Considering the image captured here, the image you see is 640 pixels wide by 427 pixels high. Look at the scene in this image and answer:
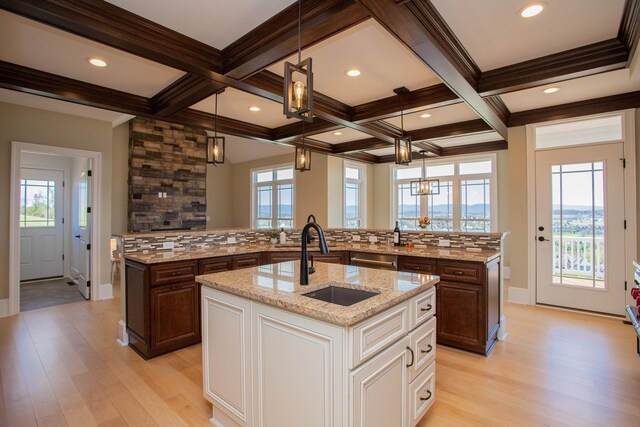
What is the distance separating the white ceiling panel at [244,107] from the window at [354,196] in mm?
2972

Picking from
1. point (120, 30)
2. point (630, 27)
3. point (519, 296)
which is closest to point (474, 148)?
point (519, 296)

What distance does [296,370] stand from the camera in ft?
5.08

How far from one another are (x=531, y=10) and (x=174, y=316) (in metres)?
3.86

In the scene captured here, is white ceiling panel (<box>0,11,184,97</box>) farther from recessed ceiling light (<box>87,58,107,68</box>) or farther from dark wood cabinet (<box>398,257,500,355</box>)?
dark wood cabinet (<box>398,257,500,355</box>)

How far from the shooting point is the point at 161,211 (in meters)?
7.00

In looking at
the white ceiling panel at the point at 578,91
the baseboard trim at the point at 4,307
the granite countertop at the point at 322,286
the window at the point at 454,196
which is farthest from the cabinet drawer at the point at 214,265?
the window at the point at 454,196

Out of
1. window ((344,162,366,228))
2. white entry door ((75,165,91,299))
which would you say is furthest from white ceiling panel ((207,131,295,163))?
white entry door ((75,165,91,299))

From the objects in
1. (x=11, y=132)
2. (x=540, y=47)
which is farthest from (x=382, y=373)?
(x=11, y=132)

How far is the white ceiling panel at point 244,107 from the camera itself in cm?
370

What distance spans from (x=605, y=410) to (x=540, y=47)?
2.80 meters

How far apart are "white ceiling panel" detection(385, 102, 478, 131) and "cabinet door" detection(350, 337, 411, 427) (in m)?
3.38

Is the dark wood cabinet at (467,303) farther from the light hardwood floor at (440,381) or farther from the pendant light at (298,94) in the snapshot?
the pendant light at (298,94)

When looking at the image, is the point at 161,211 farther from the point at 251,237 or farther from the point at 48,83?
the point at 48,83

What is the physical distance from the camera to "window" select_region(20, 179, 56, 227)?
6098mm
